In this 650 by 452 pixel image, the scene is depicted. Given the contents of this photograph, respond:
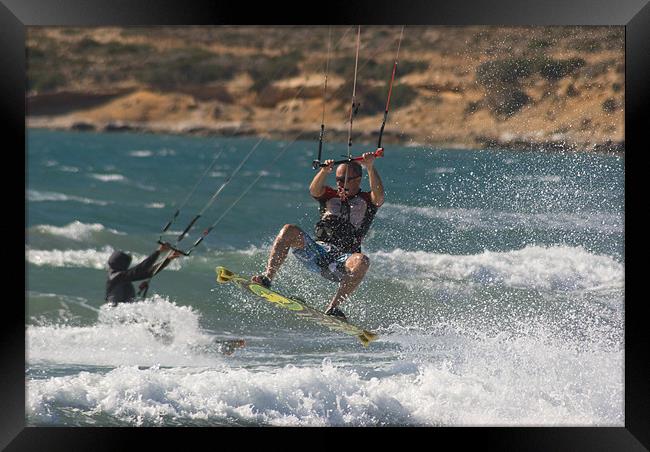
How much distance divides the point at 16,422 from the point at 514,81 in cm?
708

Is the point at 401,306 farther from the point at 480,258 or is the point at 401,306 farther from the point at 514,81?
the point at 514,81

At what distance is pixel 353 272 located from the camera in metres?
6.32

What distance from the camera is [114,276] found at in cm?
736

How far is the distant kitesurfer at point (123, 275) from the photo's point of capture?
7.21 m

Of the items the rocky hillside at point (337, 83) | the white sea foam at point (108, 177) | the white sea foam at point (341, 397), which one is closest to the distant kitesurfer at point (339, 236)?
the white sea foam at point (341, 397)

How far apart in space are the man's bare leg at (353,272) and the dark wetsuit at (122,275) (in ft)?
4.77

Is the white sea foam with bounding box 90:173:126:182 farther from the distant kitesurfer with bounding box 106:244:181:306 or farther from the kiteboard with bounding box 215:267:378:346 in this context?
the kiteboard with bounding box 215:267:378:346

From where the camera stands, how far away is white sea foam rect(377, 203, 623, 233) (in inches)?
347

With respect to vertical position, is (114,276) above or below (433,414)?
above

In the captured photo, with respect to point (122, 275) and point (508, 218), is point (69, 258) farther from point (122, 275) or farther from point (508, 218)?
point (508, 218)

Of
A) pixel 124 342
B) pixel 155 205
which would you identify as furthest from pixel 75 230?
pixel 124 342
